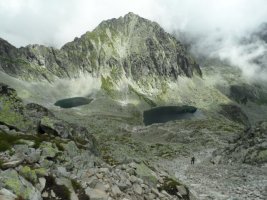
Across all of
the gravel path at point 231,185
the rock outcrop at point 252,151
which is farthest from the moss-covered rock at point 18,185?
the rock outcrop at point 252,151

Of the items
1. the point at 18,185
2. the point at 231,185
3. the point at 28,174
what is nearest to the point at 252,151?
the point at 231,185

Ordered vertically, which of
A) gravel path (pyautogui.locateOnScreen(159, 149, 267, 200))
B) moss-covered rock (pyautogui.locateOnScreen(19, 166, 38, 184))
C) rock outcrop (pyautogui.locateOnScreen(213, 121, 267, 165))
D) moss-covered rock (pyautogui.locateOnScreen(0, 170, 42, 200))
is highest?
rock outcrop (pyautogui.locateOnScreen(213, 121, 267, 165))

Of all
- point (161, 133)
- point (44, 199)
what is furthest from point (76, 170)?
point (161, 133)

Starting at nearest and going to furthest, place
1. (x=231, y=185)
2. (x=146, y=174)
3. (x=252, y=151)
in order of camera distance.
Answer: (x=146, y=174) < (x=231, y=185) < (x=252, y=151)

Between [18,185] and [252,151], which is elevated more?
[252,151]

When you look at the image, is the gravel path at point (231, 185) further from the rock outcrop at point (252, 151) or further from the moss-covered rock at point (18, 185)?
the moss-covered rock at point (18, 185)

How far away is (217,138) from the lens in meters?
174

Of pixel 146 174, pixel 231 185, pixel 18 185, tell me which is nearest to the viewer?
pixel 18 185

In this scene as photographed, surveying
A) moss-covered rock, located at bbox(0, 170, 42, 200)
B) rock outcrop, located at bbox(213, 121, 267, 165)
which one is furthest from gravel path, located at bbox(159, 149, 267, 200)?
moss-covered rock, located at bbox(0, 170, 42, 200)

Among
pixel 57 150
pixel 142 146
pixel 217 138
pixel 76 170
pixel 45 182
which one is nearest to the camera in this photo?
pixel 45 182

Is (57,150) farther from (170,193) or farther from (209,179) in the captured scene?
(209,179)

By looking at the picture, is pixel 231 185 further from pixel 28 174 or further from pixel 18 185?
pixel 18 185

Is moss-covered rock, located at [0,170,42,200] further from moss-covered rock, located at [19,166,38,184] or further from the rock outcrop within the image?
the rock outcrop

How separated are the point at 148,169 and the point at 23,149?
11.0 metres
